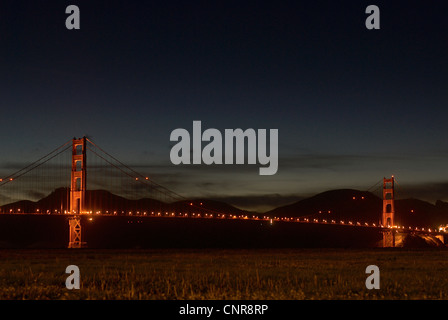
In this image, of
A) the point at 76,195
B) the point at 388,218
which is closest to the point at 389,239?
the point at 388,218

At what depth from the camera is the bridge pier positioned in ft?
436

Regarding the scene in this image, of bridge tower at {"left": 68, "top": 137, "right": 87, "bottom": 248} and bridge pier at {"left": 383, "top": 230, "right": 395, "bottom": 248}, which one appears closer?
bridge tower at {"left": 68, "top": 137, "right": 87, "bottom": 248}

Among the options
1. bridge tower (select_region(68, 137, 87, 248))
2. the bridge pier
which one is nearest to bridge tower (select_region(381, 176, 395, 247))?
the bridge pier

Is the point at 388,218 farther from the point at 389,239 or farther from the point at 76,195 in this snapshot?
the point at 76,195

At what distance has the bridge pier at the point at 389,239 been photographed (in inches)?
5231

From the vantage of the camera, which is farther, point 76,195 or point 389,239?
point 389,239

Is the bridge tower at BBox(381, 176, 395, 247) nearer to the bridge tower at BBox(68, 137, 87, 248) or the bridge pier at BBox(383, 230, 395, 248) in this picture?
the bridge pier at BBox(383, 230, 395, 248)

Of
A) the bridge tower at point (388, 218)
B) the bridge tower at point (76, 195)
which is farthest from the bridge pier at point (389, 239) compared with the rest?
the bridge tower at point (76, 195)

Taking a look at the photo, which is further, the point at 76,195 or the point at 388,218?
the point at 388,218

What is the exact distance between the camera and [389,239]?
133625 mm

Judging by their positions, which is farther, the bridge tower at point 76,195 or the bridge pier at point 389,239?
the bridge pier at point 389,239

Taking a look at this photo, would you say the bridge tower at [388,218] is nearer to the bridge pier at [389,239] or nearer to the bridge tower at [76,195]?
the bridge pier at [389,239]
